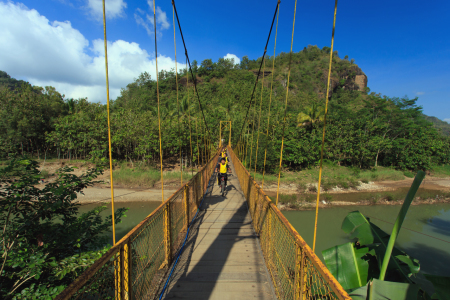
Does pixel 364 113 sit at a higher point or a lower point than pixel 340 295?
higher

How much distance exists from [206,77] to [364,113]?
48.9 m

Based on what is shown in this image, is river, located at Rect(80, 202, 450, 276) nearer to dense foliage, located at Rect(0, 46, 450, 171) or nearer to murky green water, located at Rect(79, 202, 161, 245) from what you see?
murky green water, located at Rect(79, 202, 161, 245)

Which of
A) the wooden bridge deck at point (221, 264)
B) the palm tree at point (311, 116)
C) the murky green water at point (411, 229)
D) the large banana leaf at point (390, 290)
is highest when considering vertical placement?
the palm tree at point (311, 116)

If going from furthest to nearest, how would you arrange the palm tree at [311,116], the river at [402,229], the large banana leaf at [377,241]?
the palm tree at [311,116] → the river at [402,229] → the large banana leaf at [377,241]

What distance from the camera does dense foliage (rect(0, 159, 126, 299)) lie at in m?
2.31

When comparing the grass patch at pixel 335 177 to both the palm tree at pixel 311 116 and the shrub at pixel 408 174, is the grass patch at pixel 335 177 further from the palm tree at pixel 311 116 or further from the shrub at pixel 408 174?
the palm tree at pixel 311 116

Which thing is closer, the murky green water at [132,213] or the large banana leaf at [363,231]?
the large banana leaf at [363,231]

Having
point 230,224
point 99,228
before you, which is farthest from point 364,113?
point 99,228

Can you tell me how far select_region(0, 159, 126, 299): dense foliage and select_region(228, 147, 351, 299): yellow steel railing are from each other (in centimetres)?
213

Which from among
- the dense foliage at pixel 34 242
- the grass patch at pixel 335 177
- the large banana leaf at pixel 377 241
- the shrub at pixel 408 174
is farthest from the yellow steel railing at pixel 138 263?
the shrub at pixel 408 174

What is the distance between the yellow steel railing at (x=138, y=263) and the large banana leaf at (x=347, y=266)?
1.52m

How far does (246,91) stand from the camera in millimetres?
35969

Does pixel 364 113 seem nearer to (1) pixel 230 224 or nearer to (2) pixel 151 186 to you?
(2) pixel 151 186

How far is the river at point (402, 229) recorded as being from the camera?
903cm
